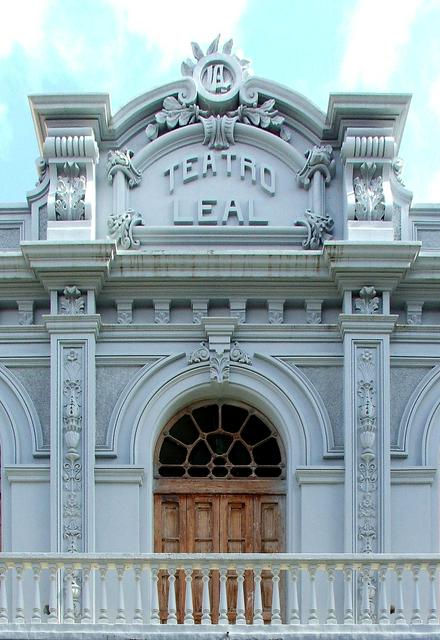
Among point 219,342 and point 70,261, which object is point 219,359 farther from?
point 70,261

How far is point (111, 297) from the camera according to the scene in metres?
18.1

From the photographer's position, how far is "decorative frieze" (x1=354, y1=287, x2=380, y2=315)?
17.9 meters

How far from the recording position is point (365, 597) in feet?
52.5

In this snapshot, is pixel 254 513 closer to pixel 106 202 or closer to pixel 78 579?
pixel 78 579

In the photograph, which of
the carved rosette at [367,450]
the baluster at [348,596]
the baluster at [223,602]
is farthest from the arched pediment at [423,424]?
the baluster at [223,602]

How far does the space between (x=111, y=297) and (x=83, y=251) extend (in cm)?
78

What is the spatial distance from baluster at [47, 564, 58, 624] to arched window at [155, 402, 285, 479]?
7.26 ft

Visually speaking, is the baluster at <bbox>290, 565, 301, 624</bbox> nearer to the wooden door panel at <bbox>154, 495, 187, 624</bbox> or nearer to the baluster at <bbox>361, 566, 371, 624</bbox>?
the baluster at <bbox>361, 566, 371, 624</bbox>

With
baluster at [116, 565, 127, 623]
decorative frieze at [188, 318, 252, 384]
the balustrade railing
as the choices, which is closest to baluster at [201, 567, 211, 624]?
the balustrade railing

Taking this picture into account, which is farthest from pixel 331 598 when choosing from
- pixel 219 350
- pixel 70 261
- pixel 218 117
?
pixel 218 117

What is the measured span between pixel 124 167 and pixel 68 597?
5651 mm

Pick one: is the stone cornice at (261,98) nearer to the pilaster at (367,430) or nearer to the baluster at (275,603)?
the pilaster at (367,430)

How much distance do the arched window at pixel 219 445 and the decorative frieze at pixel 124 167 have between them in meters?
3.02

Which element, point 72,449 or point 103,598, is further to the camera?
point 72,449
